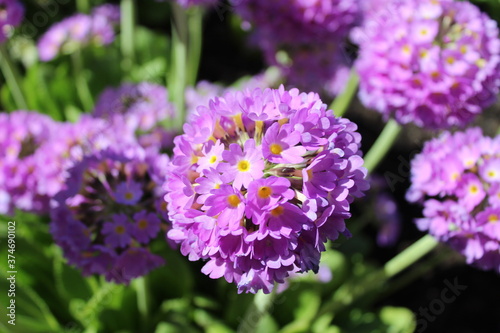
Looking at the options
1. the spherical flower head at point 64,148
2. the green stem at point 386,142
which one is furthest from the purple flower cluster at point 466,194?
the spherical flower head at point 64,148

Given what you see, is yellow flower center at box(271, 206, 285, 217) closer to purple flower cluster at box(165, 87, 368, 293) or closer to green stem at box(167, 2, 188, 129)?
purple flower cluster at box(165, 87, 368, 293)

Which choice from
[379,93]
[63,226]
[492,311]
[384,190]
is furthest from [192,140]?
[492,311]

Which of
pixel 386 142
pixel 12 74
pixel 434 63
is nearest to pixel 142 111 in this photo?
pixel 12 74

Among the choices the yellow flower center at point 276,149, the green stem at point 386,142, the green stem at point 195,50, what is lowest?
the green stem at point 195,50

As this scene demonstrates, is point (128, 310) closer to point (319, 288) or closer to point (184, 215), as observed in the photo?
point (319, 288)

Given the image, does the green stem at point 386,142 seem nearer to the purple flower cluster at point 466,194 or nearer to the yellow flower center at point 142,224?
the purple flower cluster at point 466,194

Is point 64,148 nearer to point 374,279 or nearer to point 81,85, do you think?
point 81,85
